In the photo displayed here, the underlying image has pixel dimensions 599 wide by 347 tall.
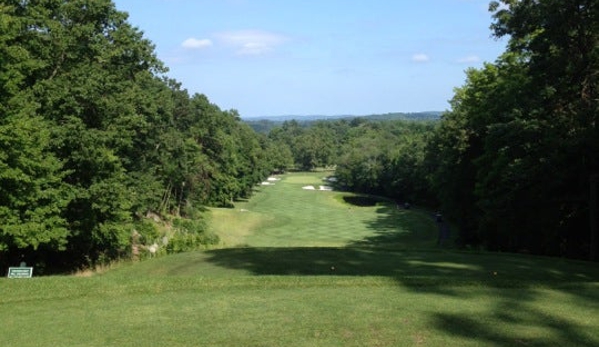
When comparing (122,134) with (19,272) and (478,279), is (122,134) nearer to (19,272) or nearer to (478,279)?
(19,272)

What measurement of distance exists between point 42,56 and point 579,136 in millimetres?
22517

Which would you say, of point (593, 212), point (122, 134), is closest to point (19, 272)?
point (122, 134)

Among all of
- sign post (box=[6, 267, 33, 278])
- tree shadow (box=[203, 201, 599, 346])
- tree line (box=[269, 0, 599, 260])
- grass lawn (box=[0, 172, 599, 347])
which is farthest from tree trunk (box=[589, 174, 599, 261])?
sign post (box=[6, 267, 33, 278])

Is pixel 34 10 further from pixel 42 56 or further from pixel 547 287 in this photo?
pixel 547 287

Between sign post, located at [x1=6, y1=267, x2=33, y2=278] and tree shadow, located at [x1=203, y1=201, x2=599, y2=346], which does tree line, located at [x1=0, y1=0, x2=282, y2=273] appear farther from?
tree shadow, located at [x1=203, y1=201, x2=599, y2=346]

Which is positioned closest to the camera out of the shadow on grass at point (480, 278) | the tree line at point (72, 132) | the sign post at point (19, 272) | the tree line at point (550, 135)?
the shadow on grass at point (480, 278)

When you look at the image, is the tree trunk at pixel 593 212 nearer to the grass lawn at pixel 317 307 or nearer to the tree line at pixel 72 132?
the grass lawn at pixel 317 307

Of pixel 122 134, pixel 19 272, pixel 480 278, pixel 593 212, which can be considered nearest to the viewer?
pixel 480 278

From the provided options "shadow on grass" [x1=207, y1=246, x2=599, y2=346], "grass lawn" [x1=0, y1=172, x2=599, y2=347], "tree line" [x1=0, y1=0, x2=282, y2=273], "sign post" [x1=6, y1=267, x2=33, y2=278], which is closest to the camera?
"grass lawn" [x1=0, y1=172, x2=599, y2=347]

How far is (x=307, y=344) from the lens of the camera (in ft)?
23.2

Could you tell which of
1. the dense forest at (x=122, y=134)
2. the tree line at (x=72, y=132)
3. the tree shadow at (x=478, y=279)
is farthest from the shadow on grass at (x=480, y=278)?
the tree line at (x=72, y=132)

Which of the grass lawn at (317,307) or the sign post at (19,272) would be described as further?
the sign post at (19,272)

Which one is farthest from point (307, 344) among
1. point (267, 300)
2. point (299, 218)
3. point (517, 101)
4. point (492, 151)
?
point (299, 218)

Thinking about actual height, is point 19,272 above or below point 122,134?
below
